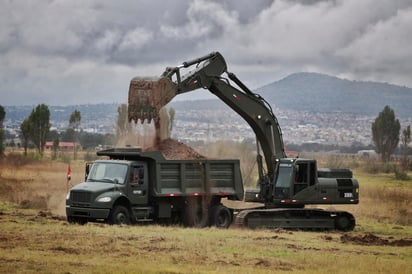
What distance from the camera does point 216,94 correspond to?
33.3 meters

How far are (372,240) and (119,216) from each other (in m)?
8.27

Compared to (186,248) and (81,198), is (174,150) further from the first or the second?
(186,248)

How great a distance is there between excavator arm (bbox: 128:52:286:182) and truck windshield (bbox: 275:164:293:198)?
25.5 inches

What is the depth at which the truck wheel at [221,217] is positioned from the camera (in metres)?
31.1

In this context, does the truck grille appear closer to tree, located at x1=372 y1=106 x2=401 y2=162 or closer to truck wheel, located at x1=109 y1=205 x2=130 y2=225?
truck wheel, located at x1=109 y1=205 x2=130 y2=225

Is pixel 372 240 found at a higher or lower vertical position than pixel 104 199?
lower

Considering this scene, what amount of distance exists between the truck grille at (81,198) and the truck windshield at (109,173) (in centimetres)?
129

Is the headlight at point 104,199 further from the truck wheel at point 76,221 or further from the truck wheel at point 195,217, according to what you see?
the truck wheel at point 195,217

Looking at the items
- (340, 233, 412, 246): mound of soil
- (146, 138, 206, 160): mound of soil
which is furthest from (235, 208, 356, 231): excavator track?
(340, 233, 412, 246): mound of soil

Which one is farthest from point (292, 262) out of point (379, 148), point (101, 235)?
point (379, 148)

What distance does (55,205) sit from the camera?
38.0m

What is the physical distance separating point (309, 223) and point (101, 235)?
10.4m

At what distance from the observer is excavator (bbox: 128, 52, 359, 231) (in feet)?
103

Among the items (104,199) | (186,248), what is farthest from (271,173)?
(186,248)
